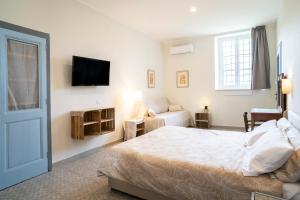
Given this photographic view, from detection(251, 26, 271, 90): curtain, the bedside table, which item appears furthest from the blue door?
detection(251, 26, 271, 90): curtain

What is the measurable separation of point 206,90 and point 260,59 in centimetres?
172

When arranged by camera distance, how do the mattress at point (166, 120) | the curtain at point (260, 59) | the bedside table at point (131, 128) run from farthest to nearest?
the curtain at point (260, 59)
the mattress at point (166, 120)
the bedside table at point (131, 128)

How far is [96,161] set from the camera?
3525 millimetres

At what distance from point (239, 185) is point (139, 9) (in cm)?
368

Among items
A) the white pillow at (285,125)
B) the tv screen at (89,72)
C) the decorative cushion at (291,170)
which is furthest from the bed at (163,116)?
the decorative cushion at (291,170)

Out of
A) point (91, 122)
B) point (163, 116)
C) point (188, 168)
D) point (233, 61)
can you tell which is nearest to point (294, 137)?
point (188, 168)

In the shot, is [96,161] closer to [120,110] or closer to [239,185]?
[120,110]

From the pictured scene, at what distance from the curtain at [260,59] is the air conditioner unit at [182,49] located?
1776mm

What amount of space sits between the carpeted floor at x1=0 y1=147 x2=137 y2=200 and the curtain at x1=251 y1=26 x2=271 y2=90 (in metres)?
4.71

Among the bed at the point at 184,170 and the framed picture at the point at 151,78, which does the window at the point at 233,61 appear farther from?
the bed at the point at 184,170

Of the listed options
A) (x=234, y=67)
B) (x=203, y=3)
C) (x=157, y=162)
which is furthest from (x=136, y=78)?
(x=157, y=162)

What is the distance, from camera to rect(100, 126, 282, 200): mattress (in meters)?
1.66

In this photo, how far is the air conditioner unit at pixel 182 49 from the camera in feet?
20.9

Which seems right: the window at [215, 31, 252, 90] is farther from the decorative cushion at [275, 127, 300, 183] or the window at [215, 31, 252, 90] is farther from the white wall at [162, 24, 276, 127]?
the decorative cushion at [275, 127, 300, 183]
